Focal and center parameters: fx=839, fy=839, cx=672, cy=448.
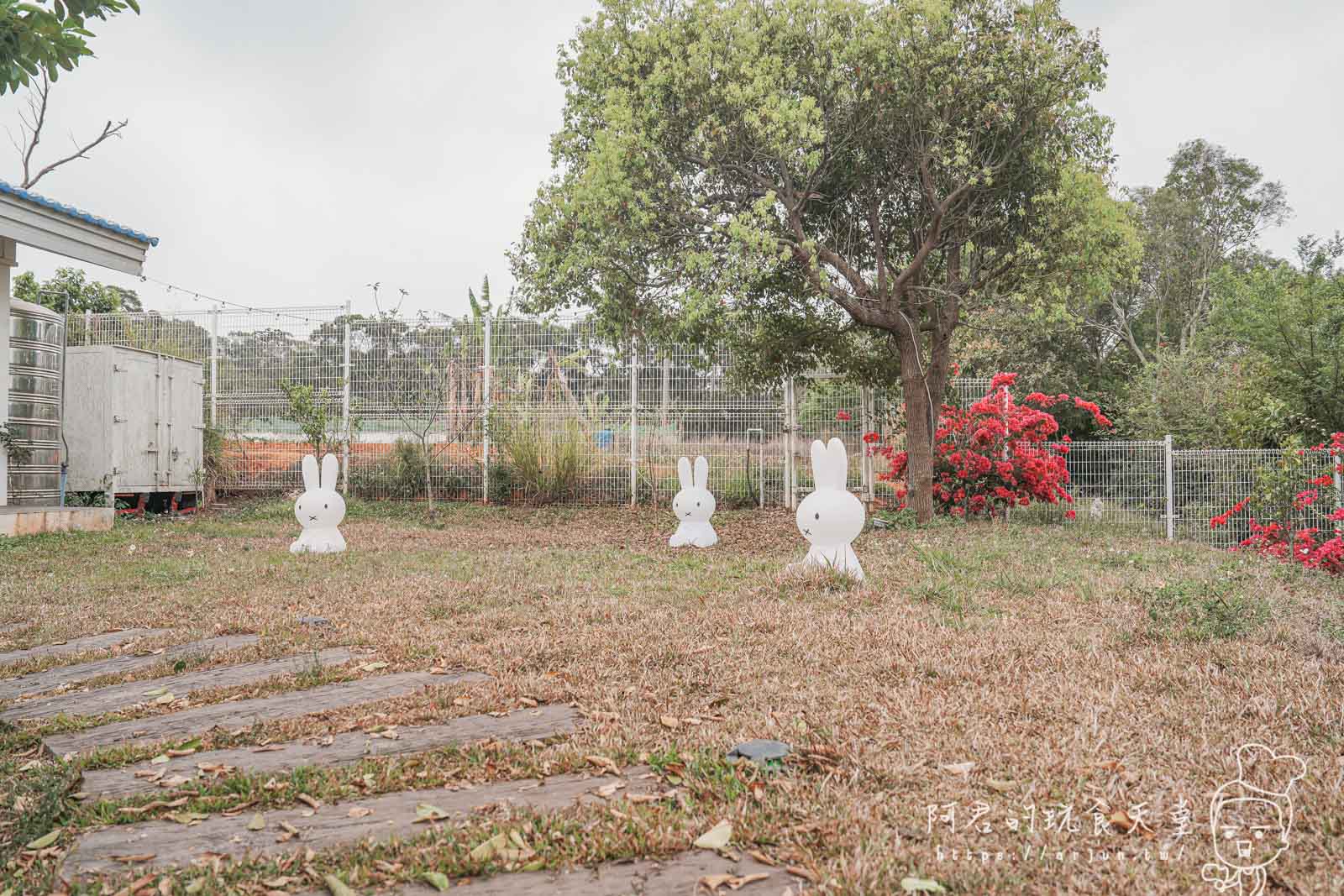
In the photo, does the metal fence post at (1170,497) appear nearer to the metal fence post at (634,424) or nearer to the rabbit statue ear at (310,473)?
the metal fence post at (634,424)

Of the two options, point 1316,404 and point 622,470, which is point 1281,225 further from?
point 622,470

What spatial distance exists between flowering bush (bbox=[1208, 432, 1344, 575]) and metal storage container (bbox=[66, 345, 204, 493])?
13.1 m

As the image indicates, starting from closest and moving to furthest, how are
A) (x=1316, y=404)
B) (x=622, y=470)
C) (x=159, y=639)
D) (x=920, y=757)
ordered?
(x=920, y=757) → (x=159, y=639) → (x=1316, y=404) → (x=622, y=470)

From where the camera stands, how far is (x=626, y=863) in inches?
75.8

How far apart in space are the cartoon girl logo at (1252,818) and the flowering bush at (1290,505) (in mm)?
6210

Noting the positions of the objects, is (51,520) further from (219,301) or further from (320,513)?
(219,301)

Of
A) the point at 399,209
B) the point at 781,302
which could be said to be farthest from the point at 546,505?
the point at 399,209

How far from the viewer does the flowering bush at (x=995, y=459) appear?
1109 centimetres

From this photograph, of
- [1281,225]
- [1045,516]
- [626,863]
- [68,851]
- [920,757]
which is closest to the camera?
[626,863]

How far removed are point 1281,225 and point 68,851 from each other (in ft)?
98.1

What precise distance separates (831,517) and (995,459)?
6.57 meters

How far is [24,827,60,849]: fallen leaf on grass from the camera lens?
A: 2.10 m

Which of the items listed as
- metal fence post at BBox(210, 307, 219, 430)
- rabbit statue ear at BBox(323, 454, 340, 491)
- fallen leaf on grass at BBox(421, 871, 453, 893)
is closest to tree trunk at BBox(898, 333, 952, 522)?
rabbit statue ear at BBox(323, 454, 340, 491)

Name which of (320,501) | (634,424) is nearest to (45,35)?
(320,501)
